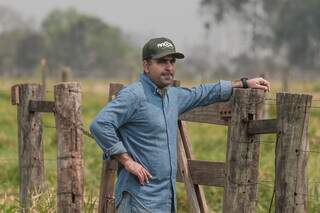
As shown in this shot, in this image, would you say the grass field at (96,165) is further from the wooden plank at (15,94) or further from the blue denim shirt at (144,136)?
the blue denim shirt at (144,136)

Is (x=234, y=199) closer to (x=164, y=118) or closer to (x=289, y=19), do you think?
Answer: (x=164, y=118)

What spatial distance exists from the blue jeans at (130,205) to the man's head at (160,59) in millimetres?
833

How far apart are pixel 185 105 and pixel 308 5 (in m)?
63.6

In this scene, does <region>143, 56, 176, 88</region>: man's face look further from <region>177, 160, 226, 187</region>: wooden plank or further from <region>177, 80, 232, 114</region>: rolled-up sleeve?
<region>177, 160, 226, 187</region>: wooden plank

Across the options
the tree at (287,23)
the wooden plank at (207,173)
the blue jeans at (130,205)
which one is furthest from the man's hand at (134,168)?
the tree at (287,23)

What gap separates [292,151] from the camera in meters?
5.00

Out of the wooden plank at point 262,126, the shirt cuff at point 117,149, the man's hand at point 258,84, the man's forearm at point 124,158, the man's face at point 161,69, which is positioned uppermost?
the man's face at point 161,69

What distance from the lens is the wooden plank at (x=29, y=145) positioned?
789cm

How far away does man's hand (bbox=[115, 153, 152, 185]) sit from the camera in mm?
5363

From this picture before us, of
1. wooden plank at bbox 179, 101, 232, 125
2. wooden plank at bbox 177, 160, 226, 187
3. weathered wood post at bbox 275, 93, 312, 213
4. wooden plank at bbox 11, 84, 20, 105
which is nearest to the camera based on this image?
weathered wood post at bbox 275, 93, 312, 213

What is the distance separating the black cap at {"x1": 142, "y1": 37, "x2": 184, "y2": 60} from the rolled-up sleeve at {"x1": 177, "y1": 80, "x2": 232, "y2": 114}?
450mm

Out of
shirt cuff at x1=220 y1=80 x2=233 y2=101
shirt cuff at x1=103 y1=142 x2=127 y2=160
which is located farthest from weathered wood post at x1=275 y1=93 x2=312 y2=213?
shirt cuff at x1=103 y1=142 x2=127 y2=160

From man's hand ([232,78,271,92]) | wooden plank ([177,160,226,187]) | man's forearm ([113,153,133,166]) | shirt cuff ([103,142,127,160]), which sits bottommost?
wooden plank ([177,160,226,187])

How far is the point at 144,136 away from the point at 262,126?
839mm
